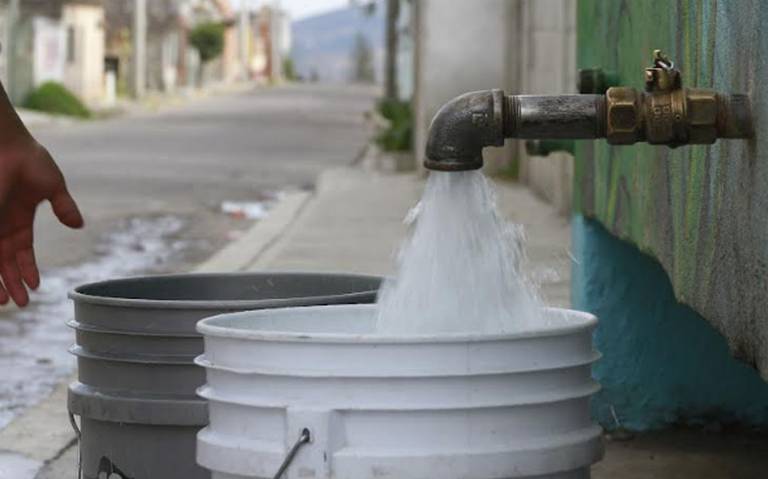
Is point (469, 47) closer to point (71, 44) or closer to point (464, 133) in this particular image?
point (464, 133)

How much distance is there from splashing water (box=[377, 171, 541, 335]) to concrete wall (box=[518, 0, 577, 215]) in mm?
8930

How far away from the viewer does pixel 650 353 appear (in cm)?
525

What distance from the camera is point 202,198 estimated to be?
17.0 meters

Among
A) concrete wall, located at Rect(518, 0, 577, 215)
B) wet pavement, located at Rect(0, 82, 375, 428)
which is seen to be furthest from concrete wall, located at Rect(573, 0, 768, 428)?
concrete wall, located at Rect(518, 0, 577, 215)

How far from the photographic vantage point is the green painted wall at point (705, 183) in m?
2.92

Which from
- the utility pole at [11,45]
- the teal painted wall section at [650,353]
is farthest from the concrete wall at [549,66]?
the utility pole at [11,45]

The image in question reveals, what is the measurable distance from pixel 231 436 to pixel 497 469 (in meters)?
0.43

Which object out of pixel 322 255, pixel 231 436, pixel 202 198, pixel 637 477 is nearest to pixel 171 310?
pixel 231 436

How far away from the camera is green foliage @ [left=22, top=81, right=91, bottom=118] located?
42.7 meters

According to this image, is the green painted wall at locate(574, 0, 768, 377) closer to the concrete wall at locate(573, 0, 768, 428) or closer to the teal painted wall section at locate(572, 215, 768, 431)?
the concrete wall at locate(573, 0, 768, 428)

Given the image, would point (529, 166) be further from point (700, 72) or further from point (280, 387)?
point (280, 387)

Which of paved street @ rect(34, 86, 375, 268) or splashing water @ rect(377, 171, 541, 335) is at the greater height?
splashing water @ rect(377, 171, 541, 335)

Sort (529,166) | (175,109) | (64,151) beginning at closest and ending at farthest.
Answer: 1. (529,166)
2. (64,151)
3. (175,109)

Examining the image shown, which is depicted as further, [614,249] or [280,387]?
[614,249]
